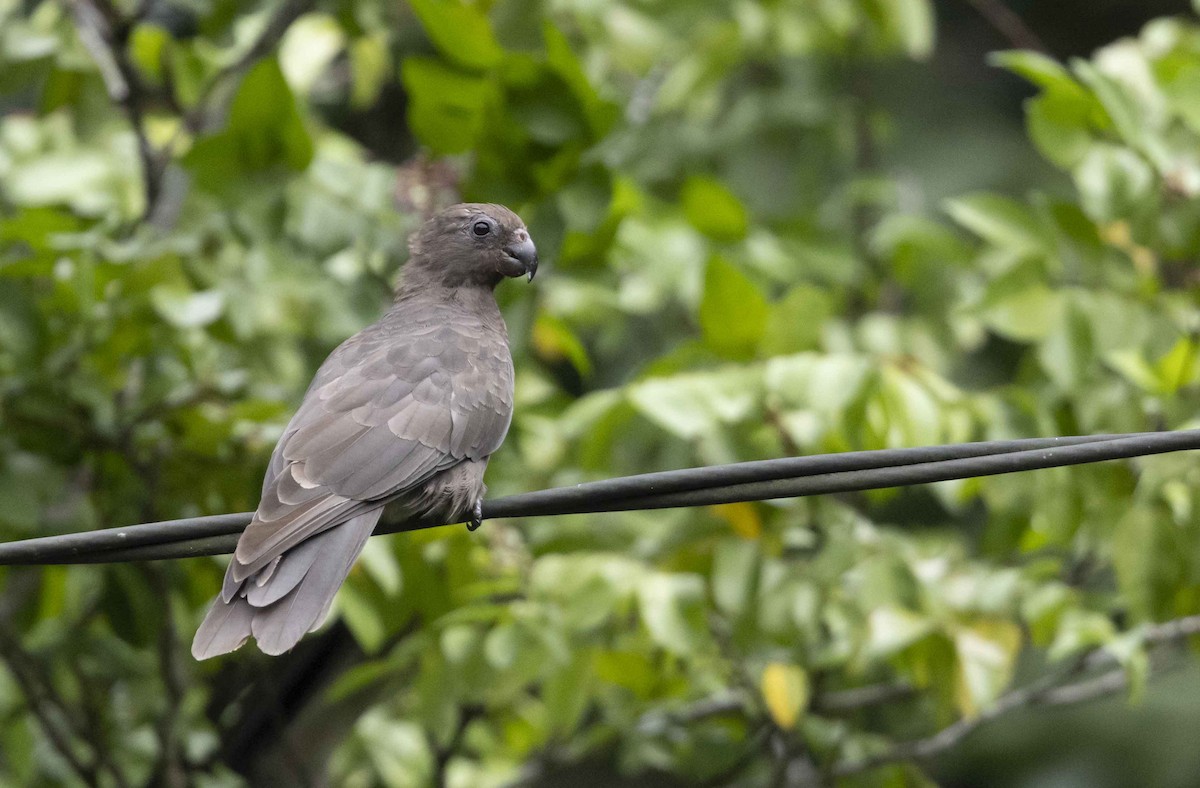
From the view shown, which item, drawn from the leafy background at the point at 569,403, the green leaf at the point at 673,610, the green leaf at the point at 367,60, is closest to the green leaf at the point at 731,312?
the leafy background at the point at 569,403

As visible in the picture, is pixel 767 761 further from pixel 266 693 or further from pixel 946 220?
pixel 946 220

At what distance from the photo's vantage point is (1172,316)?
13.3ft

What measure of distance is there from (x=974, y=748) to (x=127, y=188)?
4.93m

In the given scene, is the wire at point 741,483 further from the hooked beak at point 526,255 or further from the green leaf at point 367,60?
the green leaf at point 367,60

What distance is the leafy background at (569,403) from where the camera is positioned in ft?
12.4

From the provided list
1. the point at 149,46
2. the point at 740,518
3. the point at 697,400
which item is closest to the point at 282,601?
the point at 697,400

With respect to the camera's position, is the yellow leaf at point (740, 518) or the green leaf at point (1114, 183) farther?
→ the yellow leaf at point (740, 518)

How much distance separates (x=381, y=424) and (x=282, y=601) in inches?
24.0

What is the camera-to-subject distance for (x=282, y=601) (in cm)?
311

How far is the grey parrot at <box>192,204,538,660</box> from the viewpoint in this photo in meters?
3.09

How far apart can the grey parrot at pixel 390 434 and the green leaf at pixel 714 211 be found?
2.54 feet

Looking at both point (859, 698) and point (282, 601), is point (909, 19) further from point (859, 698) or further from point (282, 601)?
point (282, 601)

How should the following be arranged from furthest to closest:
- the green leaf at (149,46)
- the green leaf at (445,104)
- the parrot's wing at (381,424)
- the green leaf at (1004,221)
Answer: the green leaf at (149,46), the green leaf at (445,104), the green leaf at (1004,221), the parrot's wing at (381,424)

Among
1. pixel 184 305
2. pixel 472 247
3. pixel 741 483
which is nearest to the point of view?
pixel 741 483
